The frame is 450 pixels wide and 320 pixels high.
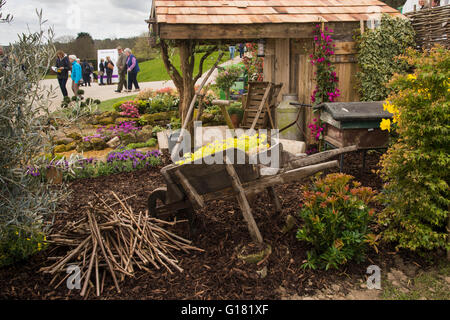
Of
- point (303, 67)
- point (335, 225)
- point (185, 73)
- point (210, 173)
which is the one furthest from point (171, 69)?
point (335, 225)

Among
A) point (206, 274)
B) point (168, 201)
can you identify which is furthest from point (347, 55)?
point (206, 274)

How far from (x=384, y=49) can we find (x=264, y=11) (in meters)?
2.62

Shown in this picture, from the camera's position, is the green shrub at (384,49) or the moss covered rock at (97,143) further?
the moss covered rock at (97,143)

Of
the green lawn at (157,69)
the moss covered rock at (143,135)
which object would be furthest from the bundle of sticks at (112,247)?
the green lawn at (157,69)

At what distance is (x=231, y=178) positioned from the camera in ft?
11.9

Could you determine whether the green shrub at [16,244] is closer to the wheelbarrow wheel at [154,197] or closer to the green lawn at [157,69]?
the wheelbarrow wheel at [154,197]

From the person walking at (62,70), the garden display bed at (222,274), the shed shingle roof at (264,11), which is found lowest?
the garden display bed at (222,274)

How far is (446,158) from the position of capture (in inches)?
141

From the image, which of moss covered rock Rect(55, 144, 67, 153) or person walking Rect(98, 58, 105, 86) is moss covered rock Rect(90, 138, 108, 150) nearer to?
moss covered rock Rect(55, 144, 67, 153)

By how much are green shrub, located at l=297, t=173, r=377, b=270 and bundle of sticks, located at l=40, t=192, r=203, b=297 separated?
1.25 metres

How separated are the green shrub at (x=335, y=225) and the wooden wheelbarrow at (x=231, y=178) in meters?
0.29

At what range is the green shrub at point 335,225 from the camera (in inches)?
140

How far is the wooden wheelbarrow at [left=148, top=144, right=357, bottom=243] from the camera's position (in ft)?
12.0

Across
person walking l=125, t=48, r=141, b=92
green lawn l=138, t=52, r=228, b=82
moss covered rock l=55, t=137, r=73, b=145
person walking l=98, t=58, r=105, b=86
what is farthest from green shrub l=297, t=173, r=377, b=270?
person walking l=98, t=58, r=105, b=86
